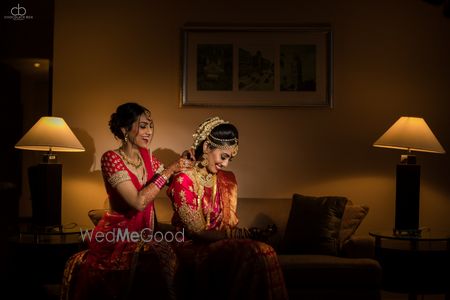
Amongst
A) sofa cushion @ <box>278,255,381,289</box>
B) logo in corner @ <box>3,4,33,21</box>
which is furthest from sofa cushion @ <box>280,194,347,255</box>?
logo in corner @ <box>3,4,33,21</box>

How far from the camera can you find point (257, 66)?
470 cm

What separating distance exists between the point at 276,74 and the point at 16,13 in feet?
7.78

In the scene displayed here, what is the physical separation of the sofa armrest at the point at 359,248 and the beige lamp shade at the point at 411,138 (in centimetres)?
76

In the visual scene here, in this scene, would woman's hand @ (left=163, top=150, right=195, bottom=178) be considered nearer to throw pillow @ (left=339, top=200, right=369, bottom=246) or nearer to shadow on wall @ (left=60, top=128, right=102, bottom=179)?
throw pillow @ (left=339, top=200, right=369, bottom=246)

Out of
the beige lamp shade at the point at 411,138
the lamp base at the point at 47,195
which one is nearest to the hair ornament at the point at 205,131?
the lamp base at the point at 47,195

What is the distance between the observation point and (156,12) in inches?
186

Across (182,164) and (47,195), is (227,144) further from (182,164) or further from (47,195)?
(47,195)

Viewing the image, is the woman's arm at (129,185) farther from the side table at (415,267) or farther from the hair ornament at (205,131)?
the side table at (415,267)

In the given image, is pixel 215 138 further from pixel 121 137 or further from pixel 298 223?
pixel 298 223

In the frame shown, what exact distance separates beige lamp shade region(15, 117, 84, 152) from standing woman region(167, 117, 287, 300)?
1.06m

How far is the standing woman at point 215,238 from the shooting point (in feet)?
9.96

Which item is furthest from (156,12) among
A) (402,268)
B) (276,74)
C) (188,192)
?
→ (402,268)

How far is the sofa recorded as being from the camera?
3676 mm

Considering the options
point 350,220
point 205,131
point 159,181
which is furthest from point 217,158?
point 350,220
